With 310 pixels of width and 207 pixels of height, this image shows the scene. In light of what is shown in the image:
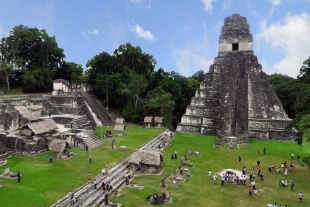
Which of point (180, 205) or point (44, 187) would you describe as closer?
point (180, 205)

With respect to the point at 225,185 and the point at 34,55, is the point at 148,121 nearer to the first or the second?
the point at 225,185

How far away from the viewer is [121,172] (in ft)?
56.1

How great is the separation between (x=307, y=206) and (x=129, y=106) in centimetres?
2587

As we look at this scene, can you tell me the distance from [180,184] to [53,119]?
1733 cm

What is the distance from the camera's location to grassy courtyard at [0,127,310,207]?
44.0ft

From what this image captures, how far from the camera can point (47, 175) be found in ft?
52.6

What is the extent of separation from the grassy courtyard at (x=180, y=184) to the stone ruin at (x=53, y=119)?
121 cm

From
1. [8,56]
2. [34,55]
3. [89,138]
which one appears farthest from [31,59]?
[89,138]

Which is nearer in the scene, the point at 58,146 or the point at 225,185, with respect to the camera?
the point at 225,185

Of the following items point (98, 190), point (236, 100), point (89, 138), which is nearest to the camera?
point (98, 190)

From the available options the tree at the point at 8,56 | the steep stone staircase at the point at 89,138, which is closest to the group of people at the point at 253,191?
the steep stone staircase at the point at 89,138

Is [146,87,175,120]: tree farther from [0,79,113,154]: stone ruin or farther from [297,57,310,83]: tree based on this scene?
[297,57,310,83]: tree

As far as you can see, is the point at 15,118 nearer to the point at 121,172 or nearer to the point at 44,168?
the point at 44,168

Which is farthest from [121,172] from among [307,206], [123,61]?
[123,61]
